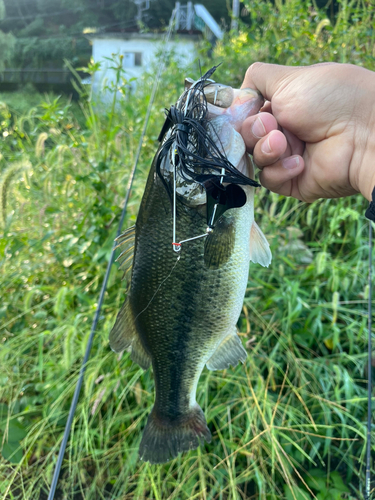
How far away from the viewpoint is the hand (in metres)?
1.19

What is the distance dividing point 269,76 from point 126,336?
1.12 m

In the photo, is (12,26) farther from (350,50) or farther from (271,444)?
(271,444)

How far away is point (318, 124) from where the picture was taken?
130cm

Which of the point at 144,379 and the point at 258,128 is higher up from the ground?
the point at 258,128

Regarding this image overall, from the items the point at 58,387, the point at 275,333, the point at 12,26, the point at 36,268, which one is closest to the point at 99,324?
the point at 58,387

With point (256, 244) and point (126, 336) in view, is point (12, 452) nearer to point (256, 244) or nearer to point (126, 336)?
point (126, 336)

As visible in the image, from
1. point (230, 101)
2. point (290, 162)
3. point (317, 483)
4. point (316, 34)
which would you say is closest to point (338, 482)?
point (317, 483)

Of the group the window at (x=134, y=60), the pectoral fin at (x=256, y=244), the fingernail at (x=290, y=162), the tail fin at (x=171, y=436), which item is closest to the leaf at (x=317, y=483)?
the tail fin at (x=171, y=436)

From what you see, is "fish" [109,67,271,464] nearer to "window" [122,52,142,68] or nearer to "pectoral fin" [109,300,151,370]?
"pectoral fin" [109,300,151,370]

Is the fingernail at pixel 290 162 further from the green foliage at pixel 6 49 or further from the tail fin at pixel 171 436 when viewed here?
the green foliage at pixel 6 49

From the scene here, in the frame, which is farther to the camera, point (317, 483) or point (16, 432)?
point (16, 432)

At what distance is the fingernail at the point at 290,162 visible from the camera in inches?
50.3

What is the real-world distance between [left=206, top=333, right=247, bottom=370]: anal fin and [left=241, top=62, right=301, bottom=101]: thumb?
0.96 m

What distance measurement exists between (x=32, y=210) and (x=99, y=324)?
1.27 metres
